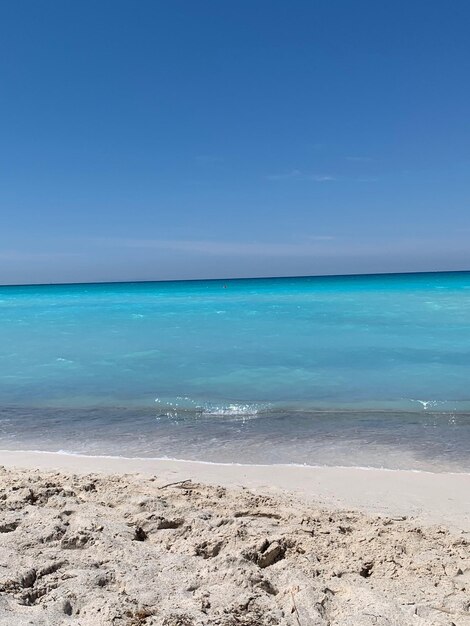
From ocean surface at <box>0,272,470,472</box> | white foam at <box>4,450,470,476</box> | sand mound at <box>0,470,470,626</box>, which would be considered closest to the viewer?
sand mound at <box>0,470,470,626</box>

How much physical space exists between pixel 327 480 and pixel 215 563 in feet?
7.57

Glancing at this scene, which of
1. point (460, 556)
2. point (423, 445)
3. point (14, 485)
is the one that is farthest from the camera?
point (423, 445)

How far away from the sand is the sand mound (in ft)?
0.03

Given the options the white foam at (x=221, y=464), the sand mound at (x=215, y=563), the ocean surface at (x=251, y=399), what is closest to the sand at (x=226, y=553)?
the sand mound at (x=215, y=563)

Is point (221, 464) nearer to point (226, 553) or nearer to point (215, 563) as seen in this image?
point (226, 553)

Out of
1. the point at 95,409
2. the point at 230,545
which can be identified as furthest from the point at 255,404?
the point at 230,545

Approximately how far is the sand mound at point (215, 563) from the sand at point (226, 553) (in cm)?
1

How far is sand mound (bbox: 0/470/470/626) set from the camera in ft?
9.09

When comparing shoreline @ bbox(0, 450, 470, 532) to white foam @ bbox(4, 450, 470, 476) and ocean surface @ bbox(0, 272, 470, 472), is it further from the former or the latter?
ocean surface @ bbox(0, 272, 470, 472)

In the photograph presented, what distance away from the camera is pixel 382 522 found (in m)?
4.05

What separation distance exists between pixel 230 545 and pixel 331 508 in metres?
1.25

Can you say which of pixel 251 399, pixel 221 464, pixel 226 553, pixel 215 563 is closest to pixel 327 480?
pixel 221 464

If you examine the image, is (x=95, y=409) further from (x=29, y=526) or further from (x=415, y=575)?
(x=415, y=575)

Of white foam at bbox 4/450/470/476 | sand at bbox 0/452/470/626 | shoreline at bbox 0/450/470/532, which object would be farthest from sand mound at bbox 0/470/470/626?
white foam at bbox 4/450/470/476
